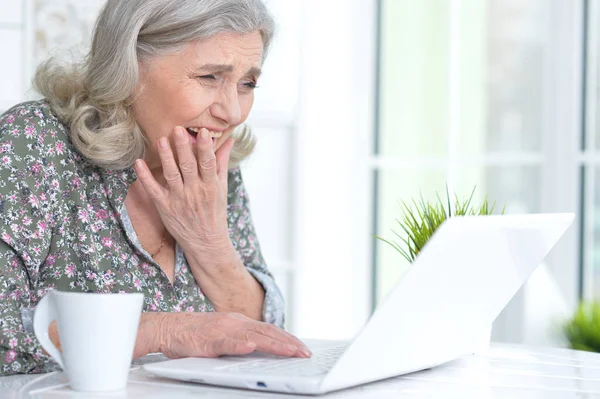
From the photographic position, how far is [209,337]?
1179 mm

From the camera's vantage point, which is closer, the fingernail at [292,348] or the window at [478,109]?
the fingernail at [292,348]

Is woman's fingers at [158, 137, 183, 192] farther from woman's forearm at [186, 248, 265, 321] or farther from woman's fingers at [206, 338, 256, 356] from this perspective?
woman's fingers at [206, 338, 256, 356]

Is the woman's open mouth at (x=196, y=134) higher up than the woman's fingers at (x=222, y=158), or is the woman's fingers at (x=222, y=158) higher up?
the woman's open mouth at (x=196, y=134)

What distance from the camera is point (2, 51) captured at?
321 centimetres

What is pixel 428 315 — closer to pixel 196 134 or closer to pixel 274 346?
pixel 274 346

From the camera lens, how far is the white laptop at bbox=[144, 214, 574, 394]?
36.1 inches

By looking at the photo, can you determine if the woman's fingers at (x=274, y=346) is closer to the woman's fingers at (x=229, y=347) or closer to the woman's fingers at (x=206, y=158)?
the woman's fingers at (x=229, y=347)

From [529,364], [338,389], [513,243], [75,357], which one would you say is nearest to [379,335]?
[338,389]

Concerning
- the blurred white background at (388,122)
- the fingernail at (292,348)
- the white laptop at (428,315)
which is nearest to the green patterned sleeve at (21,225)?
the white laptop at (428,315)

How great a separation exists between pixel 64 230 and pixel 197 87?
1.13ft

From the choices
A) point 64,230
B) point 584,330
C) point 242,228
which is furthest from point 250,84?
point 584,330

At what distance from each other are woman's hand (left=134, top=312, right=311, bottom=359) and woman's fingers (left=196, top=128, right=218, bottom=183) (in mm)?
408

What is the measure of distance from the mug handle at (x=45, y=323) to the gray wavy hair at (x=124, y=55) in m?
0.61

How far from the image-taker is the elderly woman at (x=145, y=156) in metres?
1.52
